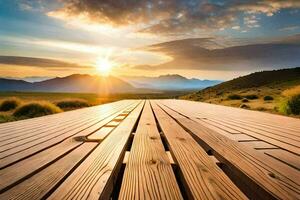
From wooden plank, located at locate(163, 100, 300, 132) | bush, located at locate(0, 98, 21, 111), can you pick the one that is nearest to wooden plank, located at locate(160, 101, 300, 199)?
wooden plank, located at locate(163, 100, 300, 132)

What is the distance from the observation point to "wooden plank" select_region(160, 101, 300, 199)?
4.07ft

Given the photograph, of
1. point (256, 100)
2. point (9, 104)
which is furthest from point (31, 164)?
point (256, 100)

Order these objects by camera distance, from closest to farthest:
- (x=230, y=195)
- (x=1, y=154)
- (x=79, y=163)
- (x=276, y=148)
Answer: (x=230, y=195) < (x=79, y=163) < (x=1, y=154) < (x=276, y=148)

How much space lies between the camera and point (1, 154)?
213 cm

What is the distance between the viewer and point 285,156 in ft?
6.59

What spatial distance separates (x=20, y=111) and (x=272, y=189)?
15.2 metres

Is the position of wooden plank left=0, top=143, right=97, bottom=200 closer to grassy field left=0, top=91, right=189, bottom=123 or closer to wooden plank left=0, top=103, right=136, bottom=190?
wooden plank left=0, top=103, right=136, bottom=190

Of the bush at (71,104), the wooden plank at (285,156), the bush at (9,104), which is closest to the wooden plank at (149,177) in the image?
the wooden plank at (285,156)

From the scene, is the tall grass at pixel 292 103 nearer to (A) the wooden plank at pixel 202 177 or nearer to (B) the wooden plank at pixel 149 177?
(A) the wooden plank at pixel 202 177

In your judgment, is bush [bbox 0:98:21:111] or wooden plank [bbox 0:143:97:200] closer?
wooden plank [bbox 0:143:97:200]

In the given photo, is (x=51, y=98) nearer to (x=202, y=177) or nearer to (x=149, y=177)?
(x=149, y=177)

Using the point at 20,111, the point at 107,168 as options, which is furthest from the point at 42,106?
the point at 107,168

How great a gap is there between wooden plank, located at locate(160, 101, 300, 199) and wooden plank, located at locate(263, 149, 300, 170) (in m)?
0.12

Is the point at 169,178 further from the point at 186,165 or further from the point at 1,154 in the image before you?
the point at 1,154
